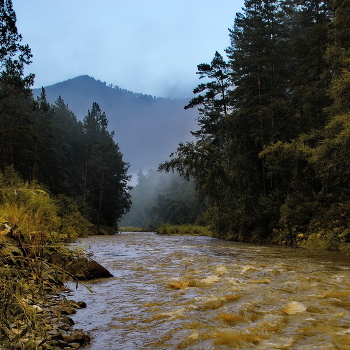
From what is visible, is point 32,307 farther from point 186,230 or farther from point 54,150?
point 54,150

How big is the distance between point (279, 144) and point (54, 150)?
80.8ft

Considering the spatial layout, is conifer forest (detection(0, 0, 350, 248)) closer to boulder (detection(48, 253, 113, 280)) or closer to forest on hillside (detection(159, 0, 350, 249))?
forest on hillside (detection(159, 0, 350, 249))

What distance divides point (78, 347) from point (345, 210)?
12.6 meters

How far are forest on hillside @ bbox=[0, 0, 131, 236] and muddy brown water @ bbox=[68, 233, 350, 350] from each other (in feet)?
39.0

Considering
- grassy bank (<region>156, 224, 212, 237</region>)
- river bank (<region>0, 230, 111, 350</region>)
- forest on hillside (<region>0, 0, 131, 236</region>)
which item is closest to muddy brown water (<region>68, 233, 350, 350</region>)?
river bank (<region>0, 230, 111, 350</region>)

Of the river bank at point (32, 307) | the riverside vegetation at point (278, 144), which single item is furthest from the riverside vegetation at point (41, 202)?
the riverside vegetation at point (278, 144)

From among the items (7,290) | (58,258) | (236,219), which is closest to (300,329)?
(7,290)

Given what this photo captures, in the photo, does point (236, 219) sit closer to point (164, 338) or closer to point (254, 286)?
point (254, 286)

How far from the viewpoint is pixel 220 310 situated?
408 cm

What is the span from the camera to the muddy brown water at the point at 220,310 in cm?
309

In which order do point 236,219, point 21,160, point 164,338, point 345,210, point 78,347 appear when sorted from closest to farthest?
point 78,347 → point 164,338 → point 345,210 → point 236,219 → point 21,160

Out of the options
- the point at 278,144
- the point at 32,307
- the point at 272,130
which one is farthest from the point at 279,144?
the point at 32,307

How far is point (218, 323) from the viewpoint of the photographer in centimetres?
359

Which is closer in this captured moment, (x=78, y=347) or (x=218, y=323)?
(x=78, y=347)
